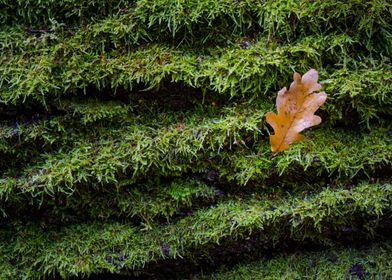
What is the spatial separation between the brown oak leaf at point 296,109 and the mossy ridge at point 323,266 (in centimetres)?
57

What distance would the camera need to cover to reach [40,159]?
211cm

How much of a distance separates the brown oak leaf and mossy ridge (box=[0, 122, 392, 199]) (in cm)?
10

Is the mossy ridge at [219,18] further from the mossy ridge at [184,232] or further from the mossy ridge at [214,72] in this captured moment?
the mossy ridge at [184,232]

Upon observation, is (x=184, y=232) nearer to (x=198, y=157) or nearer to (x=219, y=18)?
(x=198, y=157)

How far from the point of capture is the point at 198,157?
6.76ft

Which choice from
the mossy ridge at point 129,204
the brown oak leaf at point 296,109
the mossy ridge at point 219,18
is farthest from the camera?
the mossy ridge at point 129,204

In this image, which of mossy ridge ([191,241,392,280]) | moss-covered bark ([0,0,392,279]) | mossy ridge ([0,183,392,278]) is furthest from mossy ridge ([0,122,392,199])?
mossy ridge ([191,241,392,280])

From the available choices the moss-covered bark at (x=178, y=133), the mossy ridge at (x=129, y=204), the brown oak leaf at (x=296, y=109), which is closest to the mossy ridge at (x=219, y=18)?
the moss-covered bark at (x=178, y=133)

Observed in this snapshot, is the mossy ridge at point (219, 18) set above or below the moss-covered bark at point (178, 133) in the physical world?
above

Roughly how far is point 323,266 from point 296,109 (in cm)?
75

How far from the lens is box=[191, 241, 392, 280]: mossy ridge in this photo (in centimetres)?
195

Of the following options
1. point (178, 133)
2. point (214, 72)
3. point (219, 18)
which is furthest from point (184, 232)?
point (219, 18)

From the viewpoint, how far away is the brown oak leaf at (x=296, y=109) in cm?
187

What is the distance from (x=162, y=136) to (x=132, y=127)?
0.17 metres
